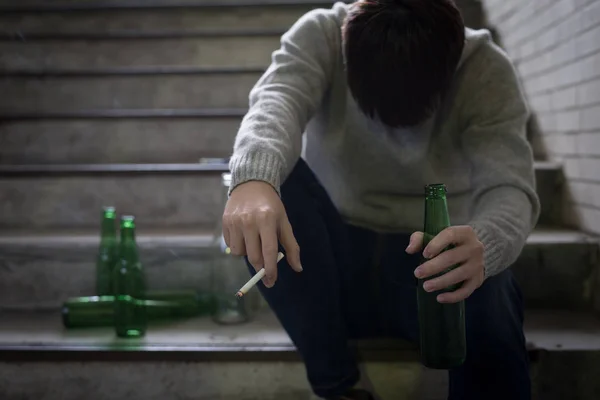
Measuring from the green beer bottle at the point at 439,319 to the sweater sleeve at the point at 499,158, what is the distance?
7 centimetres

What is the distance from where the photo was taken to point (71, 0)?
229 centimetres

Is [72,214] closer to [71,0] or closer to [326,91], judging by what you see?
[326,91]

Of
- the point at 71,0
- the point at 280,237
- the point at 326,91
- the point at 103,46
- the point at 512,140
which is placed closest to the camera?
the point at 280,237

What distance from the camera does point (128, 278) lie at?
4.31 ft

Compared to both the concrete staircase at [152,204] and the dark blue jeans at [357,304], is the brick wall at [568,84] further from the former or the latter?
the dark blue jeans at [357,304]

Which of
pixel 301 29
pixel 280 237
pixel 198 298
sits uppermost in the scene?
pixel 301 29

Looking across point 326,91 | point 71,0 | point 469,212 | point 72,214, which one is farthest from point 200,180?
point 71,0

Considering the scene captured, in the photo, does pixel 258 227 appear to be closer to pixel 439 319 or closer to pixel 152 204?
pixel 439 319

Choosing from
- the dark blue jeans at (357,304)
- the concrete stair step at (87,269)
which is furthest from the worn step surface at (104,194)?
the dark blue jeans at (357,304)

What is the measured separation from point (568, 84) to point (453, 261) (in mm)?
956

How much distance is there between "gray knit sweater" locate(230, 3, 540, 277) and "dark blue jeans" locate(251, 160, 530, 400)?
58mm

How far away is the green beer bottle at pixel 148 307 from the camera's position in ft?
4.12

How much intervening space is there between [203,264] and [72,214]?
17.7 inches

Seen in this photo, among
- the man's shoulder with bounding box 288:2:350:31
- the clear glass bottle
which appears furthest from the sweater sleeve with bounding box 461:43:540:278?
the clear glass bottle
